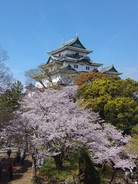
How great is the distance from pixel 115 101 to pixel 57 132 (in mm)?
8217

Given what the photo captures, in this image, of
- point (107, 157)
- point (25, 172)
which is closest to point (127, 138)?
point (107, 157)

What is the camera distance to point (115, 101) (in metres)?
18.2

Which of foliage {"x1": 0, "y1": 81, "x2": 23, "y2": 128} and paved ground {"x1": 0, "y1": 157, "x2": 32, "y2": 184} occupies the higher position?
foliage {"x1": 0, "y1": 81, "x2": 23, "y2": 128}

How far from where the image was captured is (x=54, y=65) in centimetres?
3609

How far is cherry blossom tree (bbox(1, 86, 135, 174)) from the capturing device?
1117 cm

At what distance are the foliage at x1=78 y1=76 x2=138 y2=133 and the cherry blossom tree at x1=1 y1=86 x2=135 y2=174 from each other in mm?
3186

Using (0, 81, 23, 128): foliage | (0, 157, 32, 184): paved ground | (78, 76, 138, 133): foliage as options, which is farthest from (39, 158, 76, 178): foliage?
(78, 76, 138, 133): foliage

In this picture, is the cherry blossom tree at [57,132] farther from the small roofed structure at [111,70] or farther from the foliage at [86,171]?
the small roofed structure at [111,70]

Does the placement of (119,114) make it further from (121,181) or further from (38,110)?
(38,110)

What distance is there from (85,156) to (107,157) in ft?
9.82

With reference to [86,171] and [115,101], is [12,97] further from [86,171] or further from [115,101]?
[86,171]

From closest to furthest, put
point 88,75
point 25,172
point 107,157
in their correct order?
point 107,157 → point 25,172 → point 88,75

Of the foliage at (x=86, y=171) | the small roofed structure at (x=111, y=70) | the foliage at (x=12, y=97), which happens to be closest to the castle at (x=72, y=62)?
the small roofed structure at (x=111, y=70)

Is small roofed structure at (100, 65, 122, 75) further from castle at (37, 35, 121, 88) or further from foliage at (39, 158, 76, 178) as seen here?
foliage at (39, 158, 76, 178)
